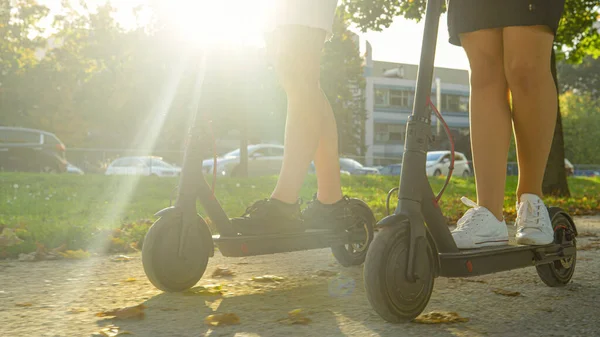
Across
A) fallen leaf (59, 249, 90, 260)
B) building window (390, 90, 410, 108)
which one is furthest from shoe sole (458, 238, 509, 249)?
building window (390, 90, 410, 108)

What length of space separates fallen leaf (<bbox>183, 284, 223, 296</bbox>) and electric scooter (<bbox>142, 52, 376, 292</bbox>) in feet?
0.11

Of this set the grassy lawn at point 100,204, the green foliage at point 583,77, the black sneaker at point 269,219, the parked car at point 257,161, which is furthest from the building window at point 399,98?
the black sneaker at point 269,219

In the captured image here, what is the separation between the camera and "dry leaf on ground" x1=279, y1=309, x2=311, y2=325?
99.2 inches

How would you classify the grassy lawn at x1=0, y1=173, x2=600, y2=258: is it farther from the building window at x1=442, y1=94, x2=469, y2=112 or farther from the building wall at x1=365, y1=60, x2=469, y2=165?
the building window at x1=442, y1=94, x2=469, y2=112

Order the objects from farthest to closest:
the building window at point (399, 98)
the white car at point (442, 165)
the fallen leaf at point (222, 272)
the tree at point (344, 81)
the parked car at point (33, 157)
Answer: the building window at point (399, 98) → the tree at point (344, 81) → the white car at point (442, 165) → the parked car at point (33, 157) → the fallen leaf at point (222, 272)

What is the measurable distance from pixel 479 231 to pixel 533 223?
0.29 meters

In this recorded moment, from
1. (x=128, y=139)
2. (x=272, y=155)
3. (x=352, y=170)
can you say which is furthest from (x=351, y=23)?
(x=128, y=139)

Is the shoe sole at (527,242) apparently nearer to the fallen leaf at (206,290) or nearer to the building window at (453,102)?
the fallen leaf at (206,290)

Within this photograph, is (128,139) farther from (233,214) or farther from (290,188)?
(290,188)

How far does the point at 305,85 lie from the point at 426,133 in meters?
1.09

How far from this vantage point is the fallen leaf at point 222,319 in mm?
2512

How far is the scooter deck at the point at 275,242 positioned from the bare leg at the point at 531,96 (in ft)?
3.04

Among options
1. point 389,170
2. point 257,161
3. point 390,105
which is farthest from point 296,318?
point 390,105

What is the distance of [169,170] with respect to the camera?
25875 millimetres
